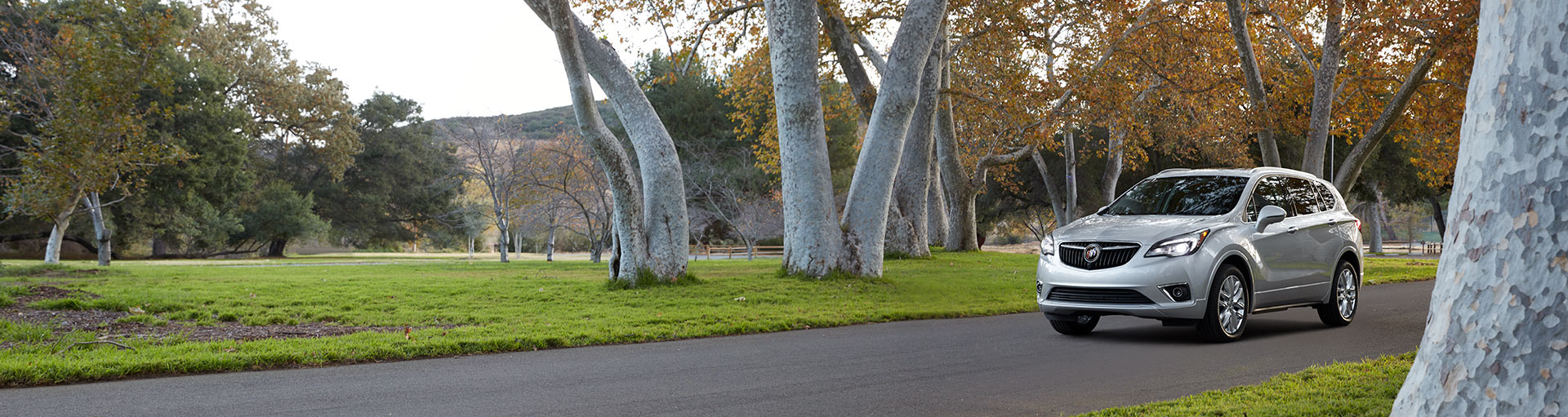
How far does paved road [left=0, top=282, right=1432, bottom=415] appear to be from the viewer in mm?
5953

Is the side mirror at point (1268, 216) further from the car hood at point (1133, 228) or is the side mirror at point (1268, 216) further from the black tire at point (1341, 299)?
the black tire at point (1341, 299)

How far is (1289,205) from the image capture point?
32.5ft

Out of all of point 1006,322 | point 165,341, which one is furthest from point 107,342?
point 1006,322

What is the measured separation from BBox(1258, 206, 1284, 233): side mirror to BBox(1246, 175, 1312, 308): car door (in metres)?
0.09

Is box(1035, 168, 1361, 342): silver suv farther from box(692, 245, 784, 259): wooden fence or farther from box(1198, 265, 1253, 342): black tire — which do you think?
box(692, 245, 784, 259): wooden fence

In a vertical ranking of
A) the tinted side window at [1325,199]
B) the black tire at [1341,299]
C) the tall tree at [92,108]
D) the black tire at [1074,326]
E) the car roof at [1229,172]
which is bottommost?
the black tire at [1074,326]

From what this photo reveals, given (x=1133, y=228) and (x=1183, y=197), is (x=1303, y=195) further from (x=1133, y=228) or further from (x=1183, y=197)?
(x=1133, y=228)

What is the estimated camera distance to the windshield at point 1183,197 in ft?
30.9

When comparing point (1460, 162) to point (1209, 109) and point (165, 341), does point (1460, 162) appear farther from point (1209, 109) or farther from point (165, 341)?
point (1209, 109)

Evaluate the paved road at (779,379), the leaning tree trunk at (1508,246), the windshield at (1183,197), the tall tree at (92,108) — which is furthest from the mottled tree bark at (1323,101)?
the tall tree at (92,108)

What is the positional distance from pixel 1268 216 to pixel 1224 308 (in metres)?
1.02

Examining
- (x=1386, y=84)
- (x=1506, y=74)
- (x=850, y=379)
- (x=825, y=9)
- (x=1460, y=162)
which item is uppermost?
(x=825, y=9)

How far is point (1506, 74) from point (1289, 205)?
7.21 meters

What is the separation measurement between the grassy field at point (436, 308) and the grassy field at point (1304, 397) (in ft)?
16.8
